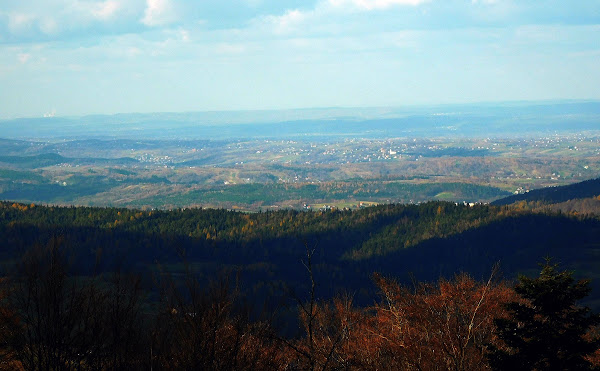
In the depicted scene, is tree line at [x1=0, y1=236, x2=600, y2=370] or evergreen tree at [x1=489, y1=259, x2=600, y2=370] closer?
tree line at [x1=0, y1=236, x2=600, y2=370]

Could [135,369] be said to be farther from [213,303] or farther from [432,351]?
[432,351]

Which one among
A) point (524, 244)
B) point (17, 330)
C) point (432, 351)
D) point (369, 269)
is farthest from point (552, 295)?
point (524, 244)

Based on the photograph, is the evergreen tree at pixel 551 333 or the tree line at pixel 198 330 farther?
the evergreen tree at pixel 551 333

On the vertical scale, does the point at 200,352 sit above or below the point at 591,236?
above

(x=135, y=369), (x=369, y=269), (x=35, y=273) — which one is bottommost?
(x=369, y=269)

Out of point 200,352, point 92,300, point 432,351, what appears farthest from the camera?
point 432,351

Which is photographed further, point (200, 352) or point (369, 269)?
point (369, 269)

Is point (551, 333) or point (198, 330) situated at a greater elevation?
point (198, 330)

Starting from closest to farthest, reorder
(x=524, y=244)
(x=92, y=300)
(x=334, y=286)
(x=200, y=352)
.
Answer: (x=200, y=352)
(x=92, y=300)
(x=334, y=286)
(x=524, y=244)
